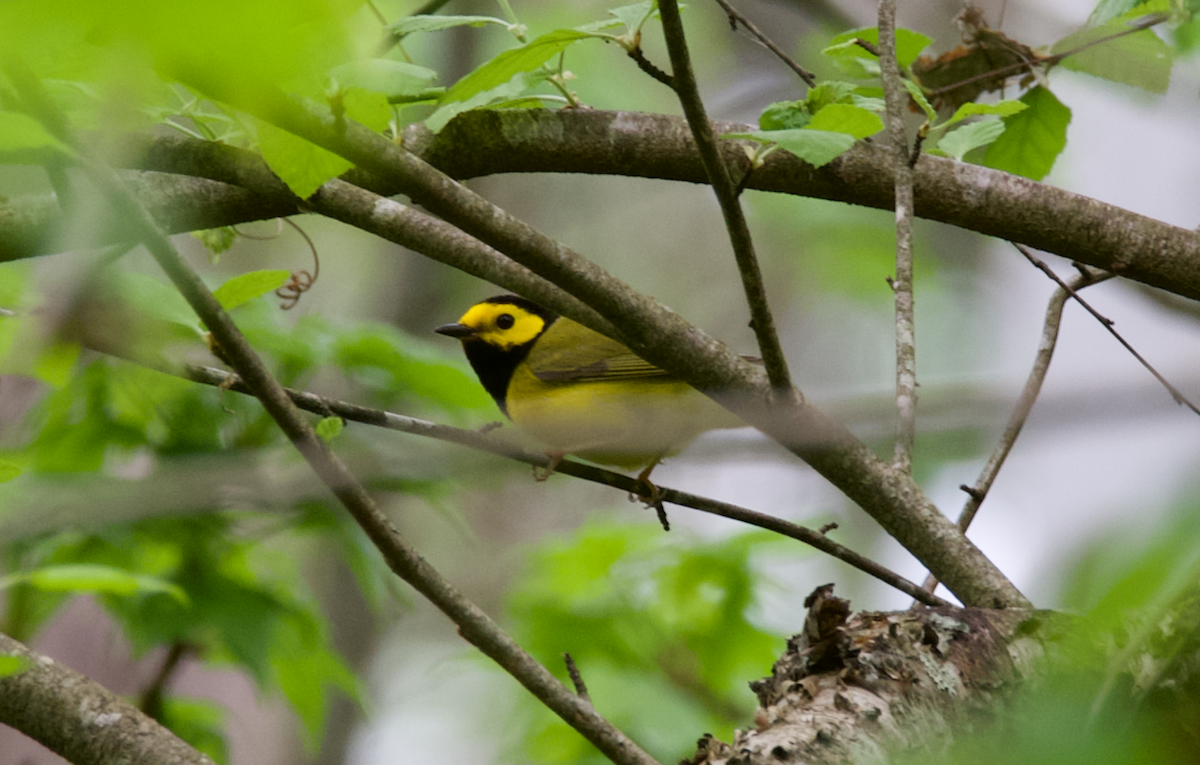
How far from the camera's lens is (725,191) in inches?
57.5

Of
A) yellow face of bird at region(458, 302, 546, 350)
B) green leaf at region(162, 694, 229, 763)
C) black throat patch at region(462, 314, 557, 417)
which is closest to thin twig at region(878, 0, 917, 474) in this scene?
black throat patch at region(462, 314, 557, 417)

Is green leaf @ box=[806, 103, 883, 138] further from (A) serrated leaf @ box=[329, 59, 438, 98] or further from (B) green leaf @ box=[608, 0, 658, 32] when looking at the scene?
(A) serrated leaf @ box=[329, 59, 438, 98]

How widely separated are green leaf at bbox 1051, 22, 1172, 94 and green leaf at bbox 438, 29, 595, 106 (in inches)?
58.6

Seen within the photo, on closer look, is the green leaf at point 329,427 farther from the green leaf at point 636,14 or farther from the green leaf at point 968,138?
the green leaf at point 968,138

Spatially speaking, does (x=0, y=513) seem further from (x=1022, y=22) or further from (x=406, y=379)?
(x=1022, y=22)

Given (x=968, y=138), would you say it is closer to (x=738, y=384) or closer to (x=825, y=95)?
(x=825, y=95)

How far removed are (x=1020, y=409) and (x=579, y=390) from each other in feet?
5.96

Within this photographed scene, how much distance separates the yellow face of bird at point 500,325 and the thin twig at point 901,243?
2.11 m

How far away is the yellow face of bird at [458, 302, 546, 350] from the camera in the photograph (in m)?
Answer: 3.94

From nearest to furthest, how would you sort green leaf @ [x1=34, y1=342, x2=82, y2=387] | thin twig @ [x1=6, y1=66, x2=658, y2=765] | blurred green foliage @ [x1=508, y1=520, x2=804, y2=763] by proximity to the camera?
thin twig @ [x1=6, y1=66, x2=658, y2=765]
green leaf @ [x1=34, y1=342, x2=82, y2=387]
blurred green foliage @ [x1=508, y1=520, x2=804, y2=763]

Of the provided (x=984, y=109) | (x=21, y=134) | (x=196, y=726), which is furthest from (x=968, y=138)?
(x=196, y=726)

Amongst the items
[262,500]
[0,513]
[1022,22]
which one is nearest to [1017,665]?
[262,500]

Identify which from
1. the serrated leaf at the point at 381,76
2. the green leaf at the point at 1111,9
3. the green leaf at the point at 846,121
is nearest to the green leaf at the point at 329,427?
the serrated leaf at the point at 381,76

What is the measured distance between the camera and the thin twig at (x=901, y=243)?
1.91 metres
